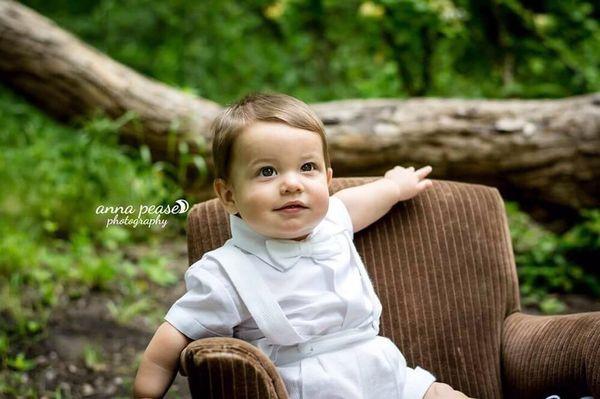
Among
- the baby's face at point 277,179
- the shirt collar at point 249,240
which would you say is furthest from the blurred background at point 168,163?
the baby's face at point 277,179

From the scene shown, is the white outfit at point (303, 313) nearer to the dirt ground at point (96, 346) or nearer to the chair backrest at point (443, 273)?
the chair backrest at point (443, 273)

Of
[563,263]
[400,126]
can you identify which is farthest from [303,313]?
[563,263]

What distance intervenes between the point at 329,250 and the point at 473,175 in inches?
73.6

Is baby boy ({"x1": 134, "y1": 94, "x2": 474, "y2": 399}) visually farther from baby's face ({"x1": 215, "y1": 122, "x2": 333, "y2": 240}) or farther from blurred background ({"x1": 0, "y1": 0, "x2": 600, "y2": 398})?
blurred background ({"x1": 0, "y1": 0, "x2": 600, "y2": 398})

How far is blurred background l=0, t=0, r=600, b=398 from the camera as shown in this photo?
3.12 meters

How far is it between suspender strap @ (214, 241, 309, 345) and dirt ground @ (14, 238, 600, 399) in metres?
1.34

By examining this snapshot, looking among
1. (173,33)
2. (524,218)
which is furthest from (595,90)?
(173,33)

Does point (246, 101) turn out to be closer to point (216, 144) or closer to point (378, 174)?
point (216, 144)

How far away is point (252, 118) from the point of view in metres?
1.59

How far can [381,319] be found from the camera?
1.90 meters

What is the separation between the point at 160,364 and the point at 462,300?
0.87 m

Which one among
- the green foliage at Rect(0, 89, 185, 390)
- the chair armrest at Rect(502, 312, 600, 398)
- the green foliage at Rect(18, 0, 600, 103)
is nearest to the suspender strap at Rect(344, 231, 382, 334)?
the chair armrest at Rect(502, 312, 600, 398)

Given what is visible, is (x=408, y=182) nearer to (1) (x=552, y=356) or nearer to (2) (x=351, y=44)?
(1) (x=552, y=356)

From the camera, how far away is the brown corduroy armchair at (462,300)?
5.91 ft
